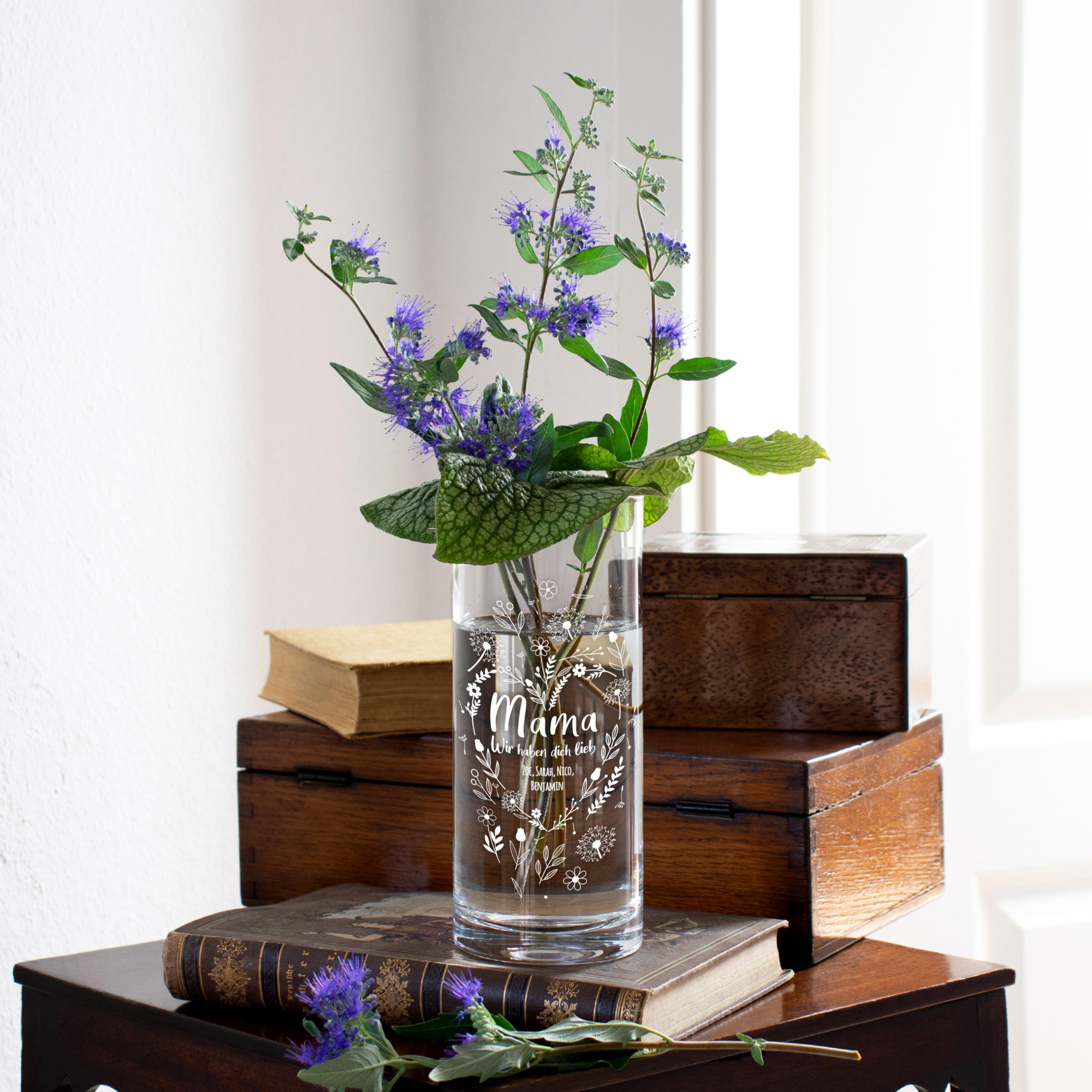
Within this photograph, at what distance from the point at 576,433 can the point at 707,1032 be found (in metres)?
0.28

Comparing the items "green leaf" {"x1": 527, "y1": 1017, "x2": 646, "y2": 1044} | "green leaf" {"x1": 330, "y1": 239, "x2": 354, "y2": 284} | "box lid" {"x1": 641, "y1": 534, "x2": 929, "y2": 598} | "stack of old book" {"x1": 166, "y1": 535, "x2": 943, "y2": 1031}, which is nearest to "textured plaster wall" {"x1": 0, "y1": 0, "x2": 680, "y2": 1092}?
"stack of old book" {"x1": 166, "y1": 535, "x2": 943, "y2": 1031}

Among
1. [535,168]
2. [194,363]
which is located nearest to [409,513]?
[535,168]

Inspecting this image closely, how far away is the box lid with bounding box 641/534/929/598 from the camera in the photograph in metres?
0.75

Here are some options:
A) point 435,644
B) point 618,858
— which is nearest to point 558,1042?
point 618,858

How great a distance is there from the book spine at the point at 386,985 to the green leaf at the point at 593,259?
12.3 inches

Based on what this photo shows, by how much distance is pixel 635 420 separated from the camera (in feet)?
1.93

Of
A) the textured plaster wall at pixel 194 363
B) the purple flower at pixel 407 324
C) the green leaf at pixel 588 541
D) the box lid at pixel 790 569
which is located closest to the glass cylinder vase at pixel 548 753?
the green leaf at pixel 588 541

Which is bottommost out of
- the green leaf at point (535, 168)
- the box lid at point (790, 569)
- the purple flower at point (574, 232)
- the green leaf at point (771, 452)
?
the box lid at point (790, 569)

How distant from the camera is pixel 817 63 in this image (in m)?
1.29

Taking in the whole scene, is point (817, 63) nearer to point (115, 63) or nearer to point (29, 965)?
point (115, 63)

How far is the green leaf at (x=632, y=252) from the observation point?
536 mm

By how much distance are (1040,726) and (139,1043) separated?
1.07 m

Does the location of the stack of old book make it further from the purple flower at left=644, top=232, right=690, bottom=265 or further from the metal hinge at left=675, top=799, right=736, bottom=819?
the purple flower at left=644, top=232, right=690, bottom=265

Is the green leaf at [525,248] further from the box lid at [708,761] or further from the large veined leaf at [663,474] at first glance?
the box lid at [708,761]
